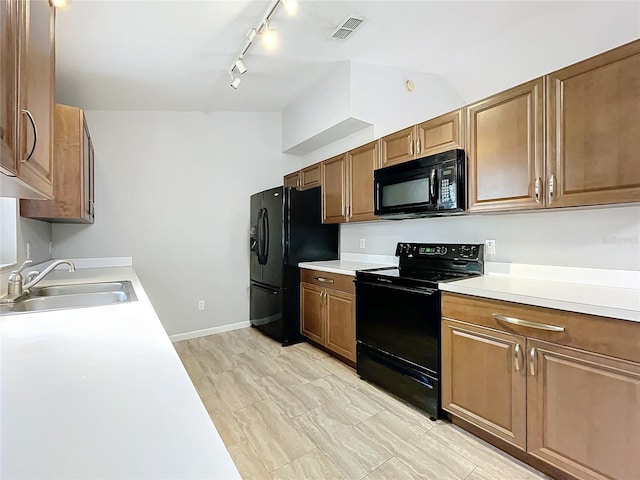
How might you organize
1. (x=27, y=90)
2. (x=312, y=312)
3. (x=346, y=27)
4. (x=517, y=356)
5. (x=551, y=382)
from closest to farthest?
(x=27, y=90) < (x=551, y=382) < (x=517, y=356) < (x=346, y=27) < (x=312, y=312)

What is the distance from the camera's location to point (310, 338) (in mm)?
3545

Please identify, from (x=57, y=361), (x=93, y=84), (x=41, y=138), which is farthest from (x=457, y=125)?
(x=93, y=84)

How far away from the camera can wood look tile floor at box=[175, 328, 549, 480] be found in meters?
1.75

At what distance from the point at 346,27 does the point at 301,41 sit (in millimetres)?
388

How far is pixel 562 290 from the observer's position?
5.84 ft

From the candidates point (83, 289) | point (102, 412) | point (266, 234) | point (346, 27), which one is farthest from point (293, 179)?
point (102, 412)

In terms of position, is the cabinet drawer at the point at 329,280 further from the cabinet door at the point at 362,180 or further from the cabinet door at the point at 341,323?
the cabinet door at the point at 362,180

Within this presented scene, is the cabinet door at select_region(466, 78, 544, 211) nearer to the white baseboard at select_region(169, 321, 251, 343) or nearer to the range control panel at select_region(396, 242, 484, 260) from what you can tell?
the range control panel at select_region(396, 242, 484, 260)

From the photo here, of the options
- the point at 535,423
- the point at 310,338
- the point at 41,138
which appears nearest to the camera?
the point at 41,138

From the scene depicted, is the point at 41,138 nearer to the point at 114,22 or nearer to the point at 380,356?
the point at 114,22

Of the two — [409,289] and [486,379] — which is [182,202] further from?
[486,379]

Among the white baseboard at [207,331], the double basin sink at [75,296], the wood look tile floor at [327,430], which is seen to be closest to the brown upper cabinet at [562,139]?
the wood look tile floor at [327,430]

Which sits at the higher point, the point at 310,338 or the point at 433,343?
the point at 433,343

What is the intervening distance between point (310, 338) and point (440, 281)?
5.97 ft
